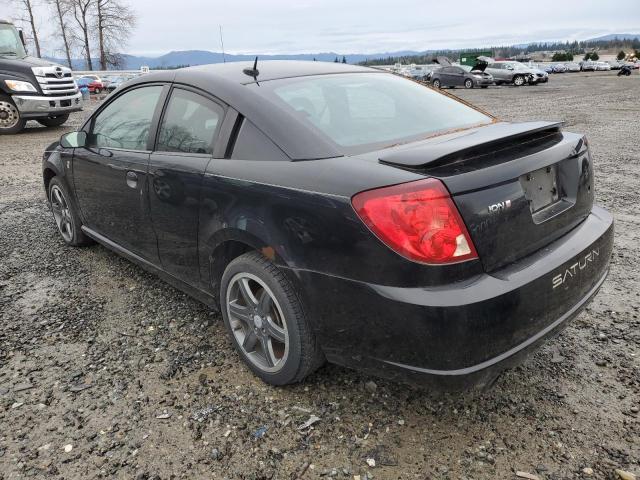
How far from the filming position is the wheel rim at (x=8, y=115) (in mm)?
12312

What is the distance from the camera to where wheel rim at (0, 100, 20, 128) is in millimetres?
12312

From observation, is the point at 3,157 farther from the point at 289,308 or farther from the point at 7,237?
the point at 289,308

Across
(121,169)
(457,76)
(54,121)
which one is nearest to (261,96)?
(121,169)

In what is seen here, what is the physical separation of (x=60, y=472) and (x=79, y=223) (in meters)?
2.70

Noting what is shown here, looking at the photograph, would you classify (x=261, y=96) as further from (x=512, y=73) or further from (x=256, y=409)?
(x=512, y=73)

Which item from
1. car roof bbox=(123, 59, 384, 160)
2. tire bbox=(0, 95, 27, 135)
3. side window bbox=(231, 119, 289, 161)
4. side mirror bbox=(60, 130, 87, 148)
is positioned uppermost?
car roof bbox=(123, 59, 384, 160)

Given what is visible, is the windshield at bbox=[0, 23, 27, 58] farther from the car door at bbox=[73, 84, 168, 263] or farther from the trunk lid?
the trunk lid

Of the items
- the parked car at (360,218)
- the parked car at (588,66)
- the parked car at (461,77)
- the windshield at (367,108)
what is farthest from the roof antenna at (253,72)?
the parked car at (588,66)

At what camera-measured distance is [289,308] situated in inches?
91.3

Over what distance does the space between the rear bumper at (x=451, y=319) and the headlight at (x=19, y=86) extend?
494 inches

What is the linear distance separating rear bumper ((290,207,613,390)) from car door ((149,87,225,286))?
2.93 ft

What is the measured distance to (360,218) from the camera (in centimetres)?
196

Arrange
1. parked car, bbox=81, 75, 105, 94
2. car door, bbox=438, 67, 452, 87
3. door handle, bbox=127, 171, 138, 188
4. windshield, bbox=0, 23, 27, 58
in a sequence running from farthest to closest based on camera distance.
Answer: car door, bbox=438, 67, 452, 87 → parked car, bbox=81, 75, 105, 94 → windshield, bbox=0, 23, 27, 58 → door handle, bbox=127, 171, 138, 188

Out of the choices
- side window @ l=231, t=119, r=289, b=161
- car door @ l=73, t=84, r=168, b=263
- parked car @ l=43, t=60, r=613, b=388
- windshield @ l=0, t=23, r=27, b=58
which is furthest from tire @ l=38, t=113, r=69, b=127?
side window @ l=231, t=119, r=289, b=161
